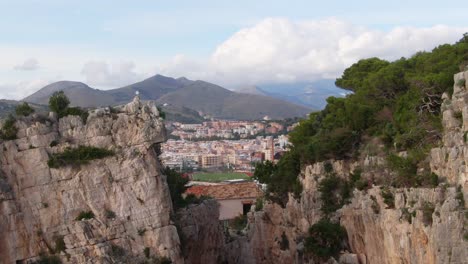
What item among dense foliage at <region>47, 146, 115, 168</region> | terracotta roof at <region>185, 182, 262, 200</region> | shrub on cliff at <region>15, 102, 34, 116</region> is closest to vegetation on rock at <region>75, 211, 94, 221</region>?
dense foliage at <region>47, 146, 115, 168</region>

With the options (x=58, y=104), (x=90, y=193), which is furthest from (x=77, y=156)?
(x=58, y=104)

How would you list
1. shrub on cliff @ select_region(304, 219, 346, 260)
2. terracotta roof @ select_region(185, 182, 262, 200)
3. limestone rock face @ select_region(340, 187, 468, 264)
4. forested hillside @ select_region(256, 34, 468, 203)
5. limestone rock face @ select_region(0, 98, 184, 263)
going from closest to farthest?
1. limestone rock face @ select_region(340, 187, 468, 264)
2. limestone rock face @ select_region(0, 98, 184, 263)
3. forested hillside @ select_region(256, 34, 468, 203)
4. shrub on cliff @ select_region(304, 219, 346, 260)
5. terracotta roof @ select_region(185, 182, 262, 200)

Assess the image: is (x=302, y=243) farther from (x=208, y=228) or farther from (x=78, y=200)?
(x=78, y=200)

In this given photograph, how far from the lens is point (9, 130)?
108ft

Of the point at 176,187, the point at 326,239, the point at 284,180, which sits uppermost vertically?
the point at 176,187

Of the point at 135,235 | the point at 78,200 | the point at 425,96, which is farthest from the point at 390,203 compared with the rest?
the point at 78,200

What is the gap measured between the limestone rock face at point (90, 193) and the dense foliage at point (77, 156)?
22 centimetres

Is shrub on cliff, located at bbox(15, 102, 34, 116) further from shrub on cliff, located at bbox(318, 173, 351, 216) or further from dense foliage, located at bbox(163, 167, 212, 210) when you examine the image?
shrub on cliff, located at bbox(318, 173, 351, 216)

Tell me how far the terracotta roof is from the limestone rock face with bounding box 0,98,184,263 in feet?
124

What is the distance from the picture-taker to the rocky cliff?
3106 cm

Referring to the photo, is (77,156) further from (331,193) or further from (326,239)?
(331,193)

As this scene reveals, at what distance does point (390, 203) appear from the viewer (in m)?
36.7

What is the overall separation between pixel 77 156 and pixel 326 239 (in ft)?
54.3

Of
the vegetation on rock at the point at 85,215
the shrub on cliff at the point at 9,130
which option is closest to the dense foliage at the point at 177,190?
the vegetation on rock at the point at 85,215
